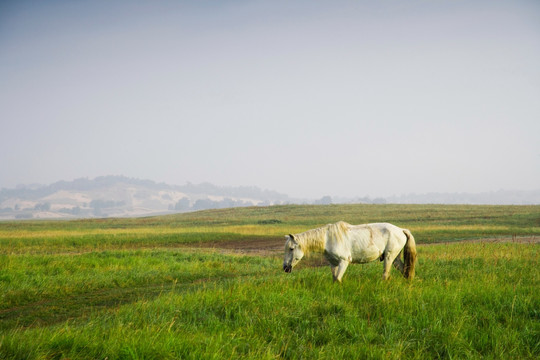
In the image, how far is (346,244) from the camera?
34.5 ft

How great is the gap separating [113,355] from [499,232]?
4069cm

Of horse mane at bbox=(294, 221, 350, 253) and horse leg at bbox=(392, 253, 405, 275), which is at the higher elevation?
horse mane at bbox=(294, 221, 350, 253)

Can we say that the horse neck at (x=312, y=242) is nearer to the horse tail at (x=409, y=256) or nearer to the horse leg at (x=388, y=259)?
the horse leg at (x=388, y=259)

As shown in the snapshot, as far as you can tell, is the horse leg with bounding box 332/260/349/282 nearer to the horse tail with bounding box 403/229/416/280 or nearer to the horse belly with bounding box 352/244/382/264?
the horse belly with bounding box 352/244/382/264

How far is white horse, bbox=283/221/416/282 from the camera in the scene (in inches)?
410

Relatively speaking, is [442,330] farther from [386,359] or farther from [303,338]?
[303,338]

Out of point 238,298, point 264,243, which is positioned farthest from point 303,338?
point 264,243

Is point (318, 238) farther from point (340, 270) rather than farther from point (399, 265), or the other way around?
point (399, 265)

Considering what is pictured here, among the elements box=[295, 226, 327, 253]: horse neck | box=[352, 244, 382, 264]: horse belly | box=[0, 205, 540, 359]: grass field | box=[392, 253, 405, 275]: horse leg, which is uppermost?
box=[295, 226, 327, 253]: horse neck

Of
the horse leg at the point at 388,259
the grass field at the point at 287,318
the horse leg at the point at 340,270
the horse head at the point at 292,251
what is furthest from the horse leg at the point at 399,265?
Answer: the horse head at the point at 292,251

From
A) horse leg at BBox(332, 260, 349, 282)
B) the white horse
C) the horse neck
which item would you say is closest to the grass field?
horse leg at BBox(332, 260, 349, 282)

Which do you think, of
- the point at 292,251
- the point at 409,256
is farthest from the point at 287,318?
the point at 409,256

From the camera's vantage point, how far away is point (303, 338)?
6930mm

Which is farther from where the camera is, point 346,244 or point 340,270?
Answer: point 346,244
